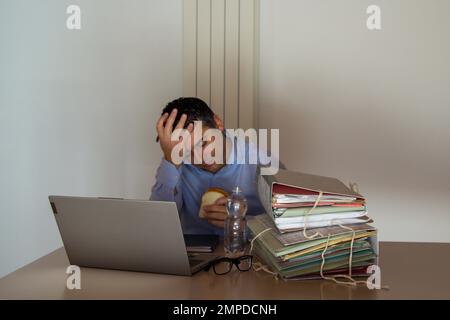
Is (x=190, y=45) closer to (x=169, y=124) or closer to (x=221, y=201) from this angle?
(x=169, y=124)

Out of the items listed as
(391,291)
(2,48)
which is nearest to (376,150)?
(391,291)

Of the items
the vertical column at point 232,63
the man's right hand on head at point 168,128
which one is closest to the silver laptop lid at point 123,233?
the man's right hand on head at point 168,128

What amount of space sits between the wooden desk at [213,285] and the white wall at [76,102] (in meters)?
1.33

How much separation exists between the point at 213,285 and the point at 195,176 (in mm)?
835

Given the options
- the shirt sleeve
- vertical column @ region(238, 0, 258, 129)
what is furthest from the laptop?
vertical column @ region(238, 0, 258, 129)

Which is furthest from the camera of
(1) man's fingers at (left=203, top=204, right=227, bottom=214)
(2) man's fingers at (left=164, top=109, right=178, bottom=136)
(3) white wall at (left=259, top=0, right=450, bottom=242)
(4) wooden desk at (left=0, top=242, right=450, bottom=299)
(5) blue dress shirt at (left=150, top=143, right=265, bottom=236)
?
(3) white wall at (left=259, top=0, right=450, bottom=242)

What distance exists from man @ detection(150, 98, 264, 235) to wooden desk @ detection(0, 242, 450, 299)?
0.39 meters

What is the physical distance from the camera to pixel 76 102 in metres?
2.47

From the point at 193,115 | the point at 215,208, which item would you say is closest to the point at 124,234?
the point at 215,208

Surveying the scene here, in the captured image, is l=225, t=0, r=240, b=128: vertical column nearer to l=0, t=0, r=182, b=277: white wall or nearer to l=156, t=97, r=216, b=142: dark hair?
l=0, t=0, r=182, b=277: white wall

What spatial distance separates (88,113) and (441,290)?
1955 millimetres

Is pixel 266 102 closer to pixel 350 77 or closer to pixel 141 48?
pixel 350 77

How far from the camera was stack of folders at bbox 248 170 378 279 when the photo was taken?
3.37 ft

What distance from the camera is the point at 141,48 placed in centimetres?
240
